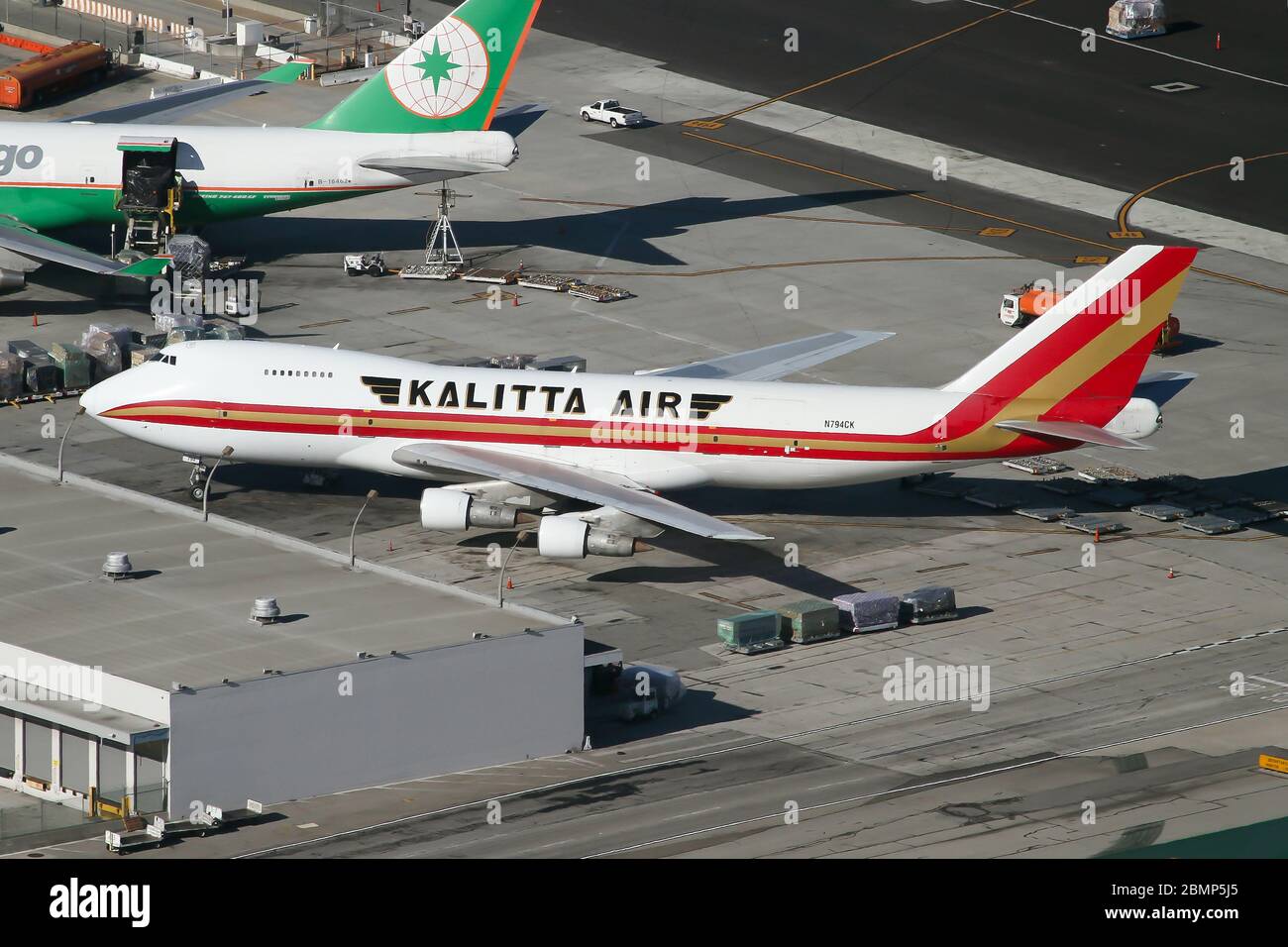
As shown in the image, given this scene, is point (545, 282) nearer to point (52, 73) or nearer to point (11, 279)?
point (11, 279)

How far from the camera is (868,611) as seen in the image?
72.9 meters

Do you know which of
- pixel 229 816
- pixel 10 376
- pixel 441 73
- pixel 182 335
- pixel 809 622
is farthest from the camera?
pixel 441 73

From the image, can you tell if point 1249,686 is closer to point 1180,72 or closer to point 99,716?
point 99,716

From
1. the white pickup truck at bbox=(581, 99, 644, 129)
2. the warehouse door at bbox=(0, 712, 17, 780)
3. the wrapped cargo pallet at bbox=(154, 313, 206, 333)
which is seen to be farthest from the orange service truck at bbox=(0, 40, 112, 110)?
the warehouse door at bbox=(0, 712, 17, 780)

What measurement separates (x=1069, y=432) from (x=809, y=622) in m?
12.6

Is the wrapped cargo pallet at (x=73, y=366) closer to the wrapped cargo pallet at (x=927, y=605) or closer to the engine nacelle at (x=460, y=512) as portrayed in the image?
the engine nacelle at (x=460, y=512)

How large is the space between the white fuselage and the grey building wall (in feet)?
52.7

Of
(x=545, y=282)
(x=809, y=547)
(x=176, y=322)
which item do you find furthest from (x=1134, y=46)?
(x=809, y=547)

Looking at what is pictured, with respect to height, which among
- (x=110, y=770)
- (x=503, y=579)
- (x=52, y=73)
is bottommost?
(x=110, y=770)

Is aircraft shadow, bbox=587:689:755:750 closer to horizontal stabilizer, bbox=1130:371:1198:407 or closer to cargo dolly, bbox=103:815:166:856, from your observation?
cargo dolly, bbox=103:815:166:856

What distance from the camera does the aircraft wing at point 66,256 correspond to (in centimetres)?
9781

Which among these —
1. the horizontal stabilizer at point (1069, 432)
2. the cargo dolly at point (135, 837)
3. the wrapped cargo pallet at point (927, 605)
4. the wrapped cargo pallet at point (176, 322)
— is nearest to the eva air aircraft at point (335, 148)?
the wrapped cargo pallet at point (176, 322)

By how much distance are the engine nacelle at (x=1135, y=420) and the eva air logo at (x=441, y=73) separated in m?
39.8

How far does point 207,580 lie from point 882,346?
4255cm
